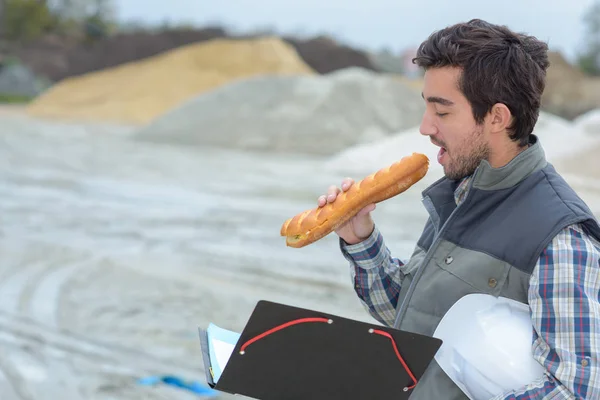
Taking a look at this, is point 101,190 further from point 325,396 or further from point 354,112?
point 325,396

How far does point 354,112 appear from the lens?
1379 centimetres

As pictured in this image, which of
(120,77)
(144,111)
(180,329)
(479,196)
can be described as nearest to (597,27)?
(144,111)

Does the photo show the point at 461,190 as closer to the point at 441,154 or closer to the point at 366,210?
the point at 441,154

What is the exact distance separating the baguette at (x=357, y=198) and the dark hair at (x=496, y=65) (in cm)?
26

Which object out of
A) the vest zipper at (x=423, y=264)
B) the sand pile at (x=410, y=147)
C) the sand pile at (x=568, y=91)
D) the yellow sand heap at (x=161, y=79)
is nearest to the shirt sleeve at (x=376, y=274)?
the vest zipper at (x=423, y=264)

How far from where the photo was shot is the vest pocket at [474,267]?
52.1 inches

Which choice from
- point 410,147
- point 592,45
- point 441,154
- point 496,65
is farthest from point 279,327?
point 592,45

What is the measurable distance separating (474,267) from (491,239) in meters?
0.06

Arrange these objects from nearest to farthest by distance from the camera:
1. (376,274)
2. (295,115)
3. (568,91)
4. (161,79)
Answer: (376,274), (295,115), (568,91), (161,79)

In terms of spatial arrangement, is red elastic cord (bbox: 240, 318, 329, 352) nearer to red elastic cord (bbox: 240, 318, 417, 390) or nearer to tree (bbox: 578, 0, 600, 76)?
red elastic cord (bbox: 240, 318, 417, 390)

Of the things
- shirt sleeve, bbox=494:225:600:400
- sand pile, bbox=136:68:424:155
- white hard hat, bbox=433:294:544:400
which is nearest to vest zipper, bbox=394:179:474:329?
white hard hat, bbox=433:294:544:400

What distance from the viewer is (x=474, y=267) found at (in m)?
1.36

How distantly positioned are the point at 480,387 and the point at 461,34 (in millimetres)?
600

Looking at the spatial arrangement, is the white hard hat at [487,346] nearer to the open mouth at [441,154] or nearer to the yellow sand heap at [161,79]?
the open mouth at [441,154]
